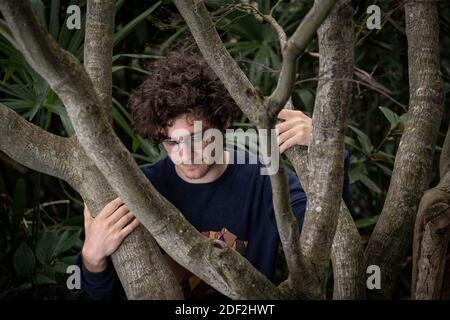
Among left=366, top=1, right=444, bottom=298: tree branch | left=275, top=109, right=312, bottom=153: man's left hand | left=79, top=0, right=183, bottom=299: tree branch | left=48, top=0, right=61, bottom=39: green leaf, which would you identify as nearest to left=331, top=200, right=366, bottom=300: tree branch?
left=366, top=1, right=444, bottom=298: tree branch

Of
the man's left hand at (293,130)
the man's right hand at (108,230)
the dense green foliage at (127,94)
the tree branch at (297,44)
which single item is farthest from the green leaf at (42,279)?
the tree branch at (297,44)

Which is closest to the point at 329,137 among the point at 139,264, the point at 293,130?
the point at 293,130

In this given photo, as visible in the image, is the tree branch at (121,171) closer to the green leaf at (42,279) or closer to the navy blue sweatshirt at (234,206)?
the navy blue sweatshirt at (234,206)

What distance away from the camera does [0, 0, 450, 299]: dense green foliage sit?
5.87 feet

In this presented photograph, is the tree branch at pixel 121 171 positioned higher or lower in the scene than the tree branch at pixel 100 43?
lower

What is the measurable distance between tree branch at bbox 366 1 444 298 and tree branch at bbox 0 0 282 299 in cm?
29

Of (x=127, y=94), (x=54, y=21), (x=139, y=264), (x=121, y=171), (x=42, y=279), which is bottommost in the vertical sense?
(x=42, y=279)

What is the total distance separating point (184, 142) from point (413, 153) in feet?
1.37

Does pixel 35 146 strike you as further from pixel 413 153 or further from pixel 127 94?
pixel 127 94

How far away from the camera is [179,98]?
1.28m

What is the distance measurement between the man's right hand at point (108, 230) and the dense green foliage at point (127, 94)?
39 cm

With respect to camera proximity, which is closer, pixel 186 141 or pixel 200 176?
pixel 186 141

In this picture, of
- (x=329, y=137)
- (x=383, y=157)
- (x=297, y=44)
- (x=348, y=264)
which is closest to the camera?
(x=297, y=44)

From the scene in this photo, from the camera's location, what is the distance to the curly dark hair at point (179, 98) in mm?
1278
